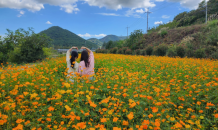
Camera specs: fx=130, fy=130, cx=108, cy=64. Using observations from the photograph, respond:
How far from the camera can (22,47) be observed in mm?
12445

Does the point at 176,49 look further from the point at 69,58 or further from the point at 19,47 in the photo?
the point at 19,47

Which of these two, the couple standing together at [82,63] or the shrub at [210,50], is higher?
the shrub at [210,50]

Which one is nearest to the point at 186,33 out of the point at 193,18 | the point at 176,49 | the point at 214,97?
the point at 176,49

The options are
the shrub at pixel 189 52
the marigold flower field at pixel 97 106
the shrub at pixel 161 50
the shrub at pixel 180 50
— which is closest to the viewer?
the marigold flower field at pixel 97 106

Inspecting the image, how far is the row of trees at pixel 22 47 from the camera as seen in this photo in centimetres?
1232

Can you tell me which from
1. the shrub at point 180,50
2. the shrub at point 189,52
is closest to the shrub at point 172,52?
the shrub at point 180,50

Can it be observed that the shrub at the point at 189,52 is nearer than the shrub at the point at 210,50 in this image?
No

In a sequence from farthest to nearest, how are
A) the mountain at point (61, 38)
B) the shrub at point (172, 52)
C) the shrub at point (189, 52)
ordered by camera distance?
the mountain at point (61, 38) < the shrub at point (172, 52) < the shrub at point (189, 52)

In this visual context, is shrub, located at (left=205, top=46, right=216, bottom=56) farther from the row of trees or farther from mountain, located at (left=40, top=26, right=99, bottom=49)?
mountain, located at (left=40, top=26, right=99, bottom=49)

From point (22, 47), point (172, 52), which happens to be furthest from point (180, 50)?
point (22, 47)

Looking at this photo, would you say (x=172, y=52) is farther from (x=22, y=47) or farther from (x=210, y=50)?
(x=22, y=47)

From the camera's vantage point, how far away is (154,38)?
2380 centimetres

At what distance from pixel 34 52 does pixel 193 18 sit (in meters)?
31.6

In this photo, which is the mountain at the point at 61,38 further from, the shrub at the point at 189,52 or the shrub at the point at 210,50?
the shrub at the point at 210,50
